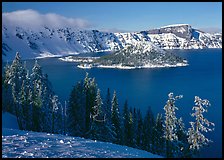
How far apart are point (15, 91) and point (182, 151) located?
30.9 metres

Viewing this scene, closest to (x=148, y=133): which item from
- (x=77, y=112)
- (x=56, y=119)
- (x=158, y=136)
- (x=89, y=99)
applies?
(x=158, y=136)

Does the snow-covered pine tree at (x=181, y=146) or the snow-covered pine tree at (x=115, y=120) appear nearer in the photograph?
the snow-covered pine tree at (x=181, y=146)

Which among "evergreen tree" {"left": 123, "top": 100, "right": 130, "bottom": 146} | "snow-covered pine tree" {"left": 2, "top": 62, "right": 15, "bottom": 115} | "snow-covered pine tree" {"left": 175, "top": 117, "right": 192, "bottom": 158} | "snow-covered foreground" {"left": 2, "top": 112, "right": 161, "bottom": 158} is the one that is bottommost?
"snow-covered pine tree" {"left": 175, "top": 117, "right": 192, "bottom": 158}

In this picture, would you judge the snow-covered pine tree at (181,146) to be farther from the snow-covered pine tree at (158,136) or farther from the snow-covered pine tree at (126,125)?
the snow-covered pine tree at (126,125)

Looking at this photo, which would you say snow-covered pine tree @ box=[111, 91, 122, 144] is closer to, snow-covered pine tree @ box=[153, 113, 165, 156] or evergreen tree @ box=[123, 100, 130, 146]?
evergreen tree @ box=[123, 100, 130, 146]

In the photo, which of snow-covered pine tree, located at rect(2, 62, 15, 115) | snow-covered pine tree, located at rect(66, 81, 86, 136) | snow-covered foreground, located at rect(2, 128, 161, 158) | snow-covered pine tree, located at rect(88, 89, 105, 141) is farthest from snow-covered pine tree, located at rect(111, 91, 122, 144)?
snow-covered foreground, located at rect(2, 128, 161, 158)

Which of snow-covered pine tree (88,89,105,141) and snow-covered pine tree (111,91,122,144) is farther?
snow-covered pine tree (111,91,122,144)

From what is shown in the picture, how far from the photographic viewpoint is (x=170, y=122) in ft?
155

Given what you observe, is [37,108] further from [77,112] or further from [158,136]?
[158,136]

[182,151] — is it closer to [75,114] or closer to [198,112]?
[198,112]

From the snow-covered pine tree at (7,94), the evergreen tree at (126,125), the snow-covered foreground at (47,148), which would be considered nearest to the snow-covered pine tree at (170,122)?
the evergreen tree at (126,125)

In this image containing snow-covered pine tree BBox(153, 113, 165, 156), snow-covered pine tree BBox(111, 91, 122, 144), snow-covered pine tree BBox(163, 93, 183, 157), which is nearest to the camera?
snow-covered pine tree BBox(163, 93, 183, 157)

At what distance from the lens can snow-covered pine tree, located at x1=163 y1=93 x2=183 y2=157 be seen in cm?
4603

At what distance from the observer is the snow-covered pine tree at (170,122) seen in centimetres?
4603
